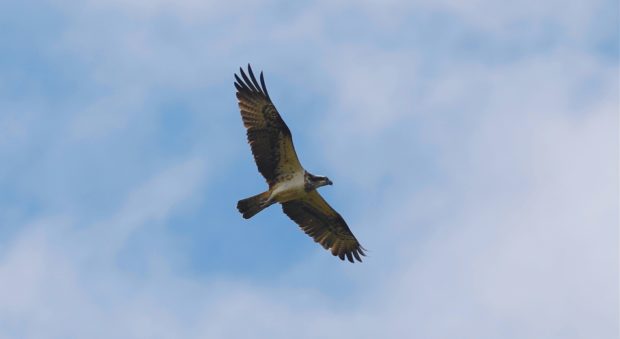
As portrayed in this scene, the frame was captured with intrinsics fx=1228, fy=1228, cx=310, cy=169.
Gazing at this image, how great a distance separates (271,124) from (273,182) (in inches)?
55.7

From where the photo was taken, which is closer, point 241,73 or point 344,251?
point 241,73

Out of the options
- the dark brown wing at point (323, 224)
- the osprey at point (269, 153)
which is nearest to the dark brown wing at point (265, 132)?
the osprey at point (269, 153)

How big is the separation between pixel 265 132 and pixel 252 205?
177 centimetres

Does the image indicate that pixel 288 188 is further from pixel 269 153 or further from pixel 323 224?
pixel 323 224

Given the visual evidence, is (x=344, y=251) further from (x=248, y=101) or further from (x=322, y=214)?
(x=248, y=101)

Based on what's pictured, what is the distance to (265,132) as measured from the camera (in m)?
29.2

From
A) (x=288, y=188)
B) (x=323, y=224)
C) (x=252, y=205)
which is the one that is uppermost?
(x=323, y=224)

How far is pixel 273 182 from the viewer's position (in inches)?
1160

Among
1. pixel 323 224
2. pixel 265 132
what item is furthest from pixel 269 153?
pixel 323 224

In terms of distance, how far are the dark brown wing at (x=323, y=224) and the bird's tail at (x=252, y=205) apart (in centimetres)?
148

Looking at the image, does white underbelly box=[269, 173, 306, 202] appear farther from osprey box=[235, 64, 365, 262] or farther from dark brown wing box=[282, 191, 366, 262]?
dark brown wing box=[282, 191, 366, 262]

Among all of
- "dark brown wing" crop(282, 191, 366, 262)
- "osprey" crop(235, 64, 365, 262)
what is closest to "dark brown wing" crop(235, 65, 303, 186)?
"osprey" crop(235, 64, 365, 262)

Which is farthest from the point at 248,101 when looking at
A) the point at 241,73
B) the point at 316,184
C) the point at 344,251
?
the point at 344,251

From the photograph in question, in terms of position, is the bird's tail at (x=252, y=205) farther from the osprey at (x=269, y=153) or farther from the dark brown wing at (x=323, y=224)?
the dark brown wing at (x=323, y=224)
